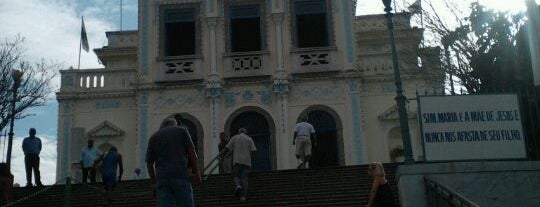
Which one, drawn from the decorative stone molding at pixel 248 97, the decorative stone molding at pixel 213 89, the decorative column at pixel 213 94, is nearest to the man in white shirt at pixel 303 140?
the decorative column at pixel 213 94

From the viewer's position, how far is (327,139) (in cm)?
2808

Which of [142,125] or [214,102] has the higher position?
[214,102]

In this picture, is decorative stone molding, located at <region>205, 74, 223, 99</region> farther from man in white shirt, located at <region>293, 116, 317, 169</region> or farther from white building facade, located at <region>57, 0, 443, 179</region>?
man in white shirt, located at <region>293, 116, 317, 169</region>

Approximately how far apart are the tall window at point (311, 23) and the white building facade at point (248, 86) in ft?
0.13

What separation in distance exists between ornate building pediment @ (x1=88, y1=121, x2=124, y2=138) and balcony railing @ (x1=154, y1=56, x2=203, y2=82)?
2.52 m

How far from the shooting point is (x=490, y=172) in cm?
A: 1374

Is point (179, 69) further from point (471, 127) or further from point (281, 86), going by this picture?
point (471, 127)

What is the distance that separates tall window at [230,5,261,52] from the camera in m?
29.4

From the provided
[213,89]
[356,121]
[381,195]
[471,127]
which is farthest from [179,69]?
[381,195]

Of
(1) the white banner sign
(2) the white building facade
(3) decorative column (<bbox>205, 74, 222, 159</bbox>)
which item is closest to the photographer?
(1) the white banner sign

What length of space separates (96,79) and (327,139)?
9716mm

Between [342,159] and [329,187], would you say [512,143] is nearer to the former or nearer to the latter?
[329,187]

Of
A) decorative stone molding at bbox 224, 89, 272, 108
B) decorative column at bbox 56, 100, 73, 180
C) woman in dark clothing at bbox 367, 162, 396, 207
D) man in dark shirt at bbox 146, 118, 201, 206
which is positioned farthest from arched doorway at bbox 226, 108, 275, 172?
man in dark shirt at bbox 146, 118, 201, 206

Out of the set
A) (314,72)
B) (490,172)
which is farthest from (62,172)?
(490,172)
